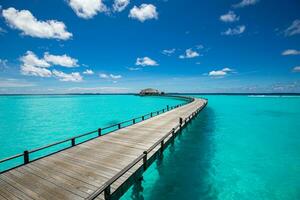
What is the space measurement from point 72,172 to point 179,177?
6321 millimetres

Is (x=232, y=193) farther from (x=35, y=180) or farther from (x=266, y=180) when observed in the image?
(x=35, y=180)

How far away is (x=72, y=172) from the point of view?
703cm

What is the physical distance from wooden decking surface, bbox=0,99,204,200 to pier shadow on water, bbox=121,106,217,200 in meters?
1.89

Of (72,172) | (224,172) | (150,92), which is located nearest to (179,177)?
(224,172)

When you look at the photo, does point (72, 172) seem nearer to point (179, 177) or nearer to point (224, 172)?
point (179, 177)

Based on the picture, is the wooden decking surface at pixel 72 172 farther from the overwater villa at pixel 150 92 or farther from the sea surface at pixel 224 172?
the overwater villa at pixel 150 92

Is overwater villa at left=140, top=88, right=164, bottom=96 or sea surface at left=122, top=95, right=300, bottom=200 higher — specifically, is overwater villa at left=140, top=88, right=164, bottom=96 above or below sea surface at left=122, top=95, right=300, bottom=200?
above

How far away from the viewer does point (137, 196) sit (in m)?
8.35

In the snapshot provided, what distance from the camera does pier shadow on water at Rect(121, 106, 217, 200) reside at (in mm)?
8430

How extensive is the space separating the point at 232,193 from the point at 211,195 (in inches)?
52.4

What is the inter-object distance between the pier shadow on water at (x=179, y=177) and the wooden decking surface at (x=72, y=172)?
6.20ft

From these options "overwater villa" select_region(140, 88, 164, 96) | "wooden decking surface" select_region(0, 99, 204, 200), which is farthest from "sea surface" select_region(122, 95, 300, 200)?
"overwater villa" select_region(140, 88, 164, 96)

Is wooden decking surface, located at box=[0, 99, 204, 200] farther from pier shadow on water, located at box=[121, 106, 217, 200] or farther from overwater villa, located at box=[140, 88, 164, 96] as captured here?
overwater villa, located at box=[140, 88, 164, 96]

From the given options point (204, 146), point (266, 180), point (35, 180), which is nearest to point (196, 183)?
point (266, 180)
